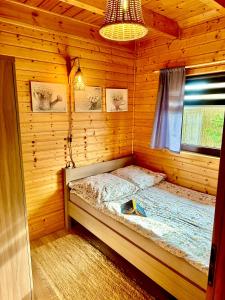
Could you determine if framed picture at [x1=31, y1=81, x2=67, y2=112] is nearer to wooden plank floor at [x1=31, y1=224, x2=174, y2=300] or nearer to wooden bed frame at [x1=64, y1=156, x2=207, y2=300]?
wooden bed frame at [x1=64, y1=156, x2=207, y2=300]

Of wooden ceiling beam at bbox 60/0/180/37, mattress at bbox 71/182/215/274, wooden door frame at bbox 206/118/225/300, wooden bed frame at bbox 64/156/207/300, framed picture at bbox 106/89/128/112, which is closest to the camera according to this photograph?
wooden door frame at bbox 206/118/225/300

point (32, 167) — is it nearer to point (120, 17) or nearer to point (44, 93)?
point (44, 93)

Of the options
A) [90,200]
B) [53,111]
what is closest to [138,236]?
[90,200]

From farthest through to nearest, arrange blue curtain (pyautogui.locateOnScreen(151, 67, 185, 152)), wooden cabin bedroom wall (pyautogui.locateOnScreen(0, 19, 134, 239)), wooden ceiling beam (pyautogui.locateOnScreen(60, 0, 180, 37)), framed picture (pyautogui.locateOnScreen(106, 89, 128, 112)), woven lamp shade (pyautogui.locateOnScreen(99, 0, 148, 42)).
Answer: framed picture (pyautogui.locateOnScreen(106, 89, 128, 112)) → blue curtain (pyautogui.locateOnScreen(151, 67, 185, 152)) → wooden cabin bedroom wall (pyautogui.locateOnScreen(0, 19, 134, 239)) → wooden ceiling beam (pyautogui.locateOnScreen(60, 0, 180, 37)) → woven lamp shade (pyautogui.locateOnScreen(99, 0, 148, 42))

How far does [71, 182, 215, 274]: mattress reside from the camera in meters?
1.65

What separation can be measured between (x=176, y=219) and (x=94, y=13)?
2336mm

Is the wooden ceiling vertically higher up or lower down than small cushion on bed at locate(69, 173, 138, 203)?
higher up

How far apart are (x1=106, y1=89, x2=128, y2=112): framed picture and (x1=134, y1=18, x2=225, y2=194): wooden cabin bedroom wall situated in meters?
0.24

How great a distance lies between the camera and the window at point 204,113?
250cm

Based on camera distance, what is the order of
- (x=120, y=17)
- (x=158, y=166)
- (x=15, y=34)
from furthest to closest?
(x=158, y=166), (x=15, y=34), (x=120, y=17)

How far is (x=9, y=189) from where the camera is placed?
1.39m

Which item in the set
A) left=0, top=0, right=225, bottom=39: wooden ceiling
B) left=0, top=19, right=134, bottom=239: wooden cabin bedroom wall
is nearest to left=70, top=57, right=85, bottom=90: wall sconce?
left=0, top=19, right=134, bottom=239: wooden cabin bedroom wall

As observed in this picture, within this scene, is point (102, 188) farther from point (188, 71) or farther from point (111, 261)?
point (188, 71)

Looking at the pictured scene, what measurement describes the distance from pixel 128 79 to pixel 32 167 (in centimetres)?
191
